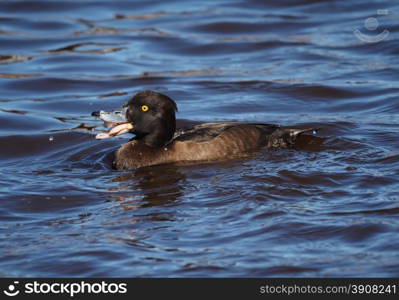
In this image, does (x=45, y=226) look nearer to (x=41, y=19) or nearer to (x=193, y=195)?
(x=193, y=195)

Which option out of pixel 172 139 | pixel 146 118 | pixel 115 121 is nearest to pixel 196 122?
pixel 172 139

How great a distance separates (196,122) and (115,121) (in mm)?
1889

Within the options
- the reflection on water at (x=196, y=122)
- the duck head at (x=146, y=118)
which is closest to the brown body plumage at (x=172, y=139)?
the duck head at (x=146, y=118)

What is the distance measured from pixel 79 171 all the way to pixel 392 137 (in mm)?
3293

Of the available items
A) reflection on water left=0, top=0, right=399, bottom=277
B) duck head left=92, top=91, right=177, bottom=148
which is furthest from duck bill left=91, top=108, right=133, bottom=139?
reflection on water left=0, top=0, right=399, bottom=277

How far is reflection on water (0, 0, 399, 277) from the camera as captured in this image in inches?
257

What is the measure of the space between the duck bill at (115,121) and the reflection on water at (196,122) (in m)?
0.38

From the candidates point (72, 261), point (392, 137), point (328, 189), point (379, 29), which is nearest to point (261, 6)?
point (379, 29)

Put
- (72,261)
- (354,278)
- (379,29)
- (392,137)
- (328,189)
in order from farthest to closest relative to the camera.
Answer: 1. (379,29)
2. (392,137)
3. (328,189)
4. (72,261)
5. (354,278)

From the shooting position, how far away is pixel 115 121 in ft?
29.7

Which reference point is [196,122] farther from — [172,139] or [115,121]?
[115,121]

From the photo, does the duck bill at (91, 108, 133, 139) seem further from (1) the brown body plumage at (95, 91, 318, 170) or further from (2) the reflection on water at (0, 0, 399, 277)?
(2) the reflection on water at (0, 0, 399, 277)

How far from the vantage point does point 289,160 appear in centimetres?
889

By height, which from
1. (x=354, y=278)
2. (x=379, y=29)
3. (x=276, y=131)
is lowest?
(x=354, y=278)
